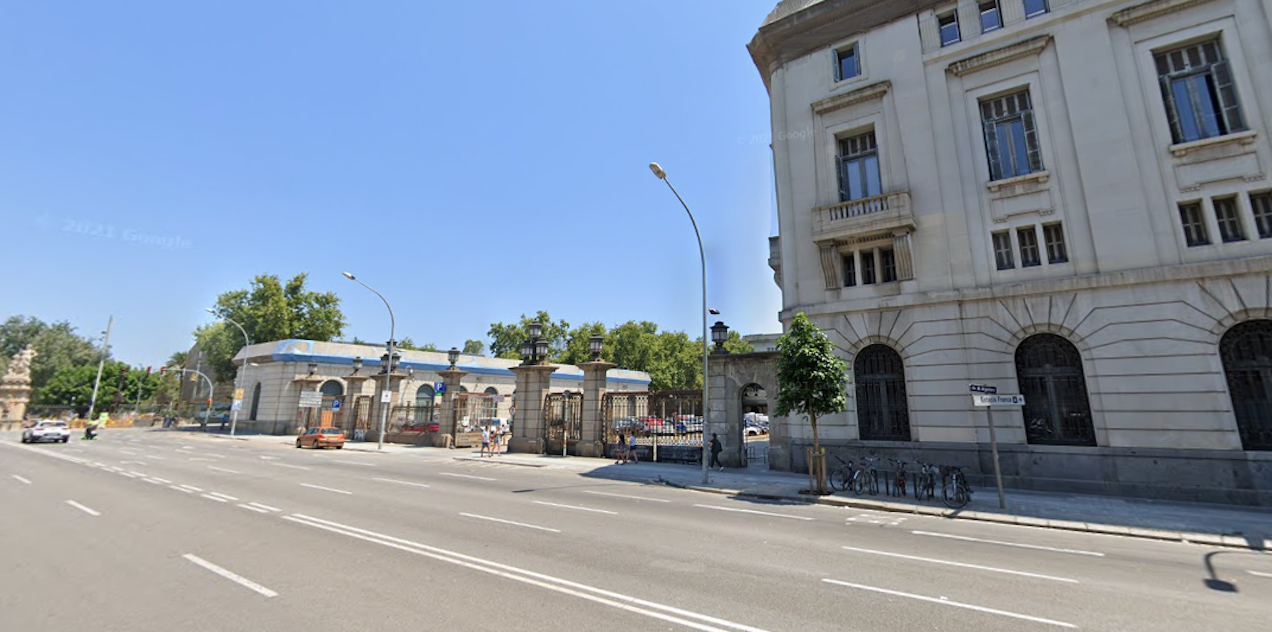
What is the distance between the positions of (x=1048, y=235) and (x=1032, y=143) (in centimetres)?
339

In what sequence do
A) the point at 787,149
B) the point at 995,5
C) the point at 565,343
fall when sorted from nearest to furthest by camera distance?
the point at 995,5 → the point at 787,149 → the point at 565,343

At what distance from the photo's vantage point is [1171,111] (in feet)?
49.1

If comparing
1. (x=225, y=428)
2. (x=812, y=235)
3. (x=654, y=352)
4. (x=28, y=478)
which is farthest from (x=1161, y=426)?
(x=225, y=428)

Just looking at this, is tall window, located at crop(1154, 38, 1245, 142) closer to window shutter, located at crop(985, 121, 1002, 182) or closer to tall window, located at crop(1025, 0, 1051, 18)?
tall window, located at crop(1025, 0, 1051, 18)

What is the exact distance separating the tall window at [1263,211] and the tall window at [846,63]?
1245cm

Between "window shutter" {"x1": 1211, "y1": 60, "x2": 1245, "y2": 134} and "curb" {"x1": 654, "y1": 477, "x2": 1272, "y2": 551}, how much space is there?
12.3 metres

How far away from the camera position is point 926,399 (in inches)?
645

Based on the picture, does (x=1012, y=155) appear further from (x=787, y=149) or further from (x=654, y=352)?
(x=654, y=352)

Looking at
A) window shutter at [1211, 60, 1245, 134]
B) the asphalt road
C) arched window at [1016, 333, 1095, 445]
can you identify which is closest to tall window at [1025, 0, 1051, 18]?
window shutter at [1211, 60, 1245, 134]

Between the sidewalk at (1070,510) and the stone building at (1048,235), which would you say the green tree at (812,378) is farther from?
the stone building at (1048,235)

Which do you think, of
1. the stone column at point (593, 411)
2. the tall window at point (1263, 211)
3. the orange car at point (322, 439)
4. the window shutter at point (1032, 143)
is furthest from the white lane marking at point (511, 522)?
the orange car at point (322, 439)

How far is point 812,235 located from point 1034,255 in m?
6.97

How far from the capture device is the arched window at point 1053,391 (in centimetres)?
1457

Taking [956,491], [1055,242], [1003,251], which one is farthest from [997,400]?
[1055,242]
